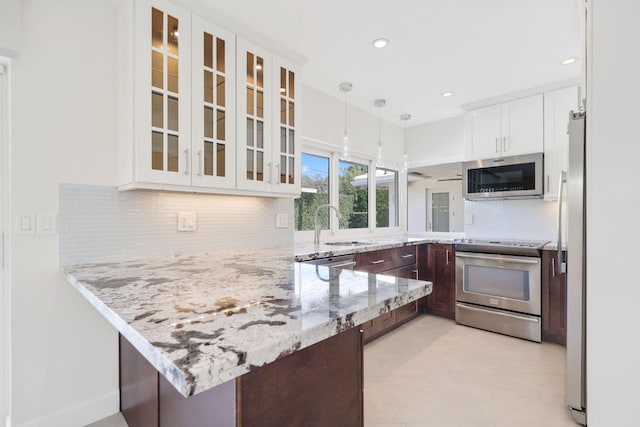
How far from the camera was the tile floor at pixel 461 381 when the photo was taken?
1.88m

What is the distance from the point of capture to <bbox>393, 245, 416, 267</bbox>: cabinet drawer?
131 inches

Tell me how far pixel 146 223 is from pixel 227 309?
57.4 inches

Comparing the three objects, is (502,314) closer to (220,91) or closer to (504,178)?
(504,178)

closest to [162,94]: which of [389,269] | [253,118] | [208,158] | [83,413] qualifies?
[208,158]

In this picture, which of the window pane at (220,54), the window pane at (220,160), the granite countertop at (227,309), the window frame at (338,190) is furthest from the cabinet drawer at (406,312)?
the window pane at (220,54)

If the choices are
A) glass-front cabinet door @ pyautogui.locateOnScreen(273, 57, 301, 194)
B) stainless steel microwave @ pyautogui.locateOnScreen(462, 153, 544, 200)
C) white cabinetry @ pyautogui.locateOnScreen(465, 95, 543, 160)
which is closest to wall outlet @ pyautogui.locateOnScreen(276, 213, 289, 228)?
glass-front cabinet door @ pyautogui.locateOnScreen(273, 57, 301, 194)

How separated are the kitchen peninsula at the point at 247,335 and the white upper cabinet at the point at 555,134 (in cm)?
299

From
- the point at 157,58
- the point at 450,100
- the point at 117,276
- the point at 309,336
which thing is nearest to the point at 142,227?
the point at 117,276

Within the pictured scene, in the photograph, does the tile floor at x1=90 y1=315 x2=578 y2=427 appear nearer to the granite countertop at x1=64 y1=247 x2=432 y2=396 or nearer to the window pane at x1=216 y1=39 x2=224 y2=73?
the granite countertop at x1=64 y1=247 x2=432 y2=396

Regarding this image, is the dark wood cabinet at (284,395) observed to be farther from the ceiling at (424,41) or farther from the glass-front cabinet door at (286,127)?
the ceiling at (424,41)

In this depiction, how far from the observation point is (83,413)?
1.81 m
